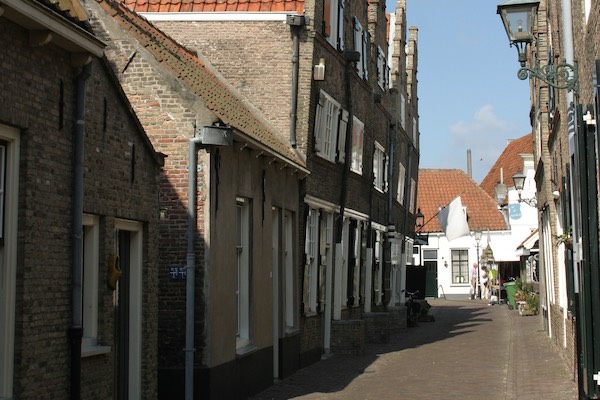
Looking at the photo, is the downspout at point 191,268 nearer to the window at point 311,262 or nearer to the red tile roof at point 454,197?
the window at point 311,262

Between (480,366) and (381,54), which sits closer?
(480,366)

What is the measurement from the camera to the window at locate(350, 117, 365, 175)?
25.6m

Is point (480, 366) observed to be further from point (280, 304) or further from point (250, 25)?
point (250, 25)

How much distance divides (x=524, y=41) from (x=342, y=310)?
547 inches

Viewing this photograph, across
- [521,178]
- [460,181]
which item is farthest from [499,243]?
[521,178]

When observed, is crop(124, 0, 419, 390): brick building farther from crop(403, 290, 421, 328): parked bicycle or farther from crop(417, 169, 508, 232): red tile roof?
crop(417, 169, 508, 232): red tile roof

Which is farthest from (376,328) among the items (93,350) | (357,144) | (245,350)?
(93,350)

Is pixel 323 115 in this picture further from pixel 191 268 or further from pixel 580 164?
pixel 580 164

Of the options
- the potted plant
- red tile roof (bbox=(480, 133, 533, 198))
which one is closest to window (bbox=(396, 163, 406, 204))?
the potted plant

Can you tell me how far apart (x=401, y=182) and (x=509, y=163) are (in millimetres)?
34605

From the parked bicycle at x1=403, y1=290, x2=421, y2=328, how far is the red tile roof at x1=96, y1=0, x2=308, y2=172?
597 inches

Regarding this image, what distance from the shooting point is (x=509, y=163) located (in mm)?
69562

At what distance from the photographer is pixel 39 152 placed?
8977mm

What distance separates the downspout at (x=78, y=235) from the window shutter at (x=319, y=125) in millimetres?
11774
